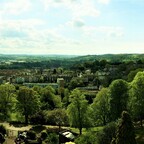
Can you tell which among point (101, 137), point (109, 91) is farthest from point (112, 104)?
point (101, 137)

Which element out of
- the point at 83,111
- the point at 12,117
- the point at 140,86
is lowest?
the point at 12,117

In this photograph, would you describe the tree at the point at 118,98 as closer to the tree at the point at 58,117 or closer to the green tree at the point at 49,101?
the tree at the point at 58,117

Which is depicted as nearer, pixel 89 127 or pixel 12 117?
pixel 89 127

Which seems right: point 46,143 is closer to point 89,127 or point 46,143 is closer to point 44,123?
point 89,127

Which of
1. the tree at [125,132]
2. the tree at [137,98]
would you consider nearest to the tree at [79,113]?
the tree at [137,98]

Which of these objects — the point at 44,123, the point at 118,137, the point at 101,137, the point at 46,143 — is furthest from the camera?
the point at 44,123
